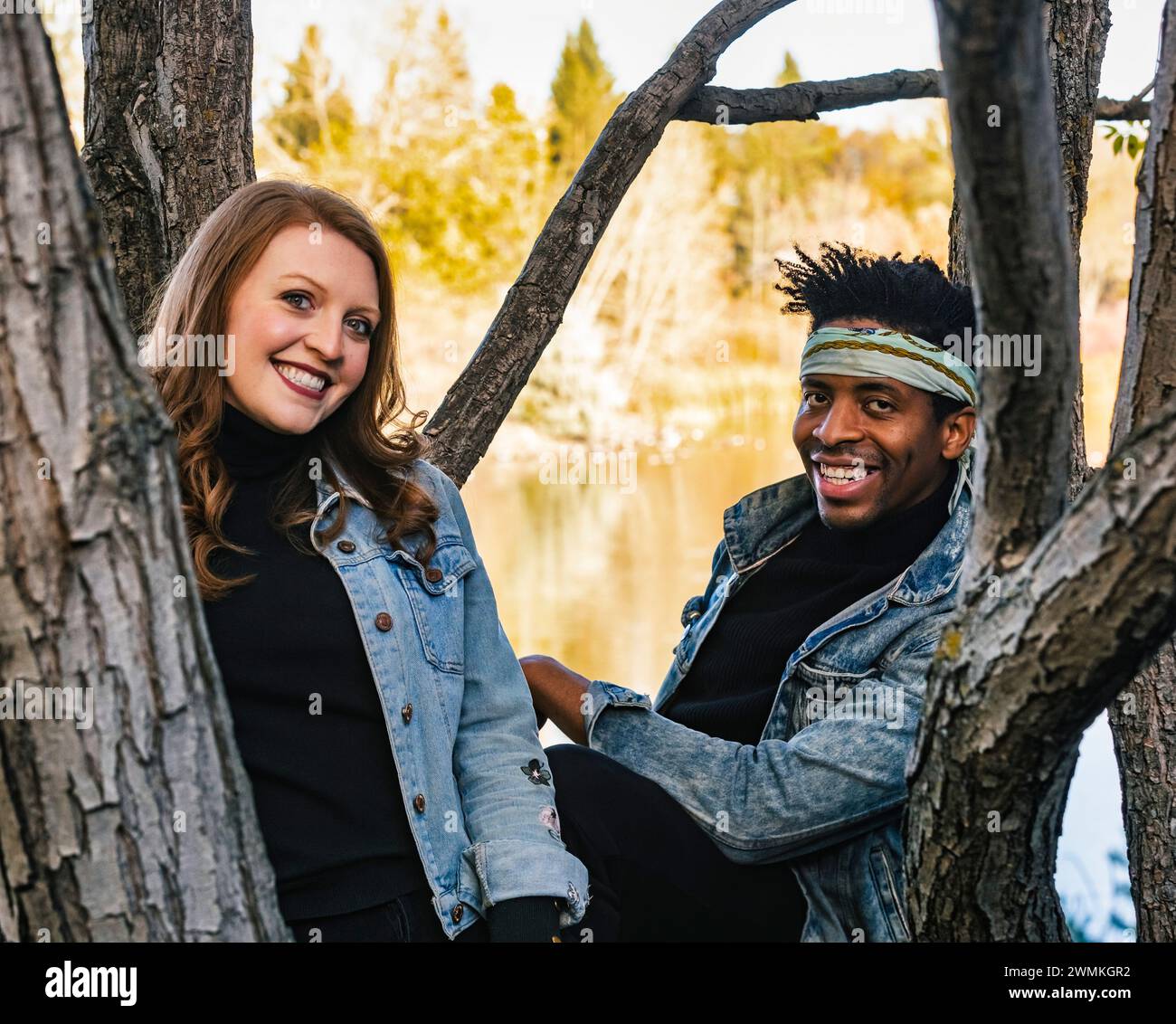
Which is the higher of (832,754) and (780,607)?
(780,607)

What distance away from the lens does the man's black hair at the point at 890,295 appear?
90.0 inches

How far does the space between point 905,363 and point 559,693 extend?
78cm

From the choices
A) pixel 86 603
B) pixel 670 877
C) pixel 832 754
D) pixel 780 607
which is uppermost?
pixel 86 603

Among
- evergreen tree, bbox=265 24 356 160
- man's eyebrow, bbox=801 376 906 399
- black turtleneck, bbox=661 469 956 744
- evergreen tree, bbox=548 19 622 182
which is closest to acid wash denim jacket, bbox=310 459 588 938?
black turtleneck, bbox=661 469 956 744

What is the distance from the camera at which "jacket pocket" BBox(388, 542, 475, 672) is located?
189cm

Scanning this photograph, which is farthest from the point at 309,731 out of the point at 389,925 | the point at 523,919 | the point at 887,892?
the point at 887,892

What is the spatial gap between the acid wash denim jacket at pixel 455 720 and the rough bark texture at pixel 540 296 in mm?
592

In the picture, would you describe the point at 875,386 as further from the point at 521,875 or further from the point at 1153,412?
the point at 521,875

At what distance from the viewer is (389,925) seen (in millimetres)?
1754

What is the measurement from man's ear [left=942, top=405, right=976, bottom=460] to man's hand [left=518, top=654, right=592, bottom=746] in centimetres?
72

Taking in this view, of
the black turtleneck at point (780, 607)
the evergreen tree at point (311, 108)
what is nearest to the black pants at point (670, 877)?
the black turtleneck at point (780, 607)

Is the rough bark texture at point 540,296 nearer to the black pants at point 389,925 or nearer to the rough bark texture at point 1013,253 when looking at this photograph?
the black pants at point 389,925

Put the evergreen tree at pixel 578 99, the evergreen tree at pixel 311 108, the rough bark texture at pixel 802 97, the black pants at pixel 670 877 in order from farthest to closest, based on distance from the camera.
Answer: the evergreen tree at pixel 578 99
the evergreen tree at pixel 311 108
the rough bark texture at pixel 802 97
the black pants at pixel 670 877
